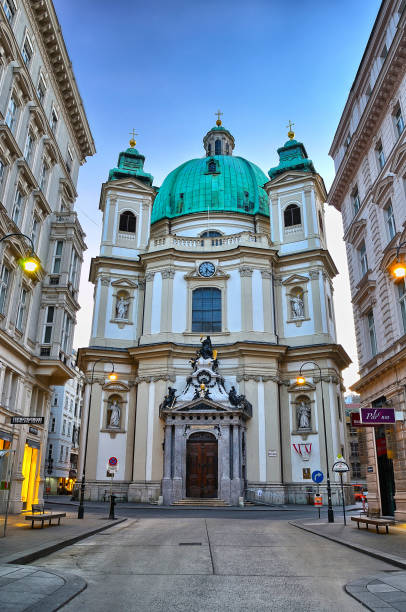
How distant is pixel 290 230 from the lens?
46500 mm

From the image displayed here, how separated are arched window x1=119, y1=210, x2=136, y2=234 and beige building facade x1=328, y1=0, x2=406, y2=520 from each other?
22.8 metres

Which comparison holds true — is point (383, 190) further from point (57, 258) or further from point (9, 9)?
point (9, 9)

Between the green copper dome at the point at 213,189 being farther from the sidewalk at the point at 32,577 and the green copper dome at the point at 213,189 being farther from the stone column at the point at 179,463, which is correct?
the sidewalk at the point at 32,577

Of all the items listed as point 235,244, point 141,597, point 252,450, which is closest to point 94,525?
point 141,597

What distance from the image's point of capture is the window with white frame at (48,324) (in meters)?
27.5

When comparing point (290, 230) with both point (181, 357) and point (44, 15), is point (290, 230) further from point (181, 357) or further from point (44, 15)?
point (44, 15)

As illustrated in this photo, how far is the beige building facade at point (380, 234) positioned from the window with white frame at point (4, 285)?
1646 cm

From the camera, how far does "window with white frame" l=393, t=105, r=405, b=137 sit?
2267 centimetres

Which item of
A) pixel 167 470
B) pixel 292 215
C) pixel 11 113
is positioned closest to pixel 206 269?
pixel 292 215

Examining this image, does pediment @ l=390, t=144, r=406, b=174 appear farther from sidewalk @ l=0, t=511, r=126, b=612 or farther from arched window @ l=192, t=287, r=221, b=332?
arched window @ l=192, t=287, r=221, b=332

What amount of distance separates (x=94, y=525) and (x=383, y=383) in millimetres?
13594

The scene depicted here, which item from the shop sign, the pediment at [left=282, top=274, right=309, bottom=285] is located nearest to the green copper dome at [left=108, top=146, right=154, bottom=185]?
the pediment at [left=282, top=274, right=309, bottom=285]

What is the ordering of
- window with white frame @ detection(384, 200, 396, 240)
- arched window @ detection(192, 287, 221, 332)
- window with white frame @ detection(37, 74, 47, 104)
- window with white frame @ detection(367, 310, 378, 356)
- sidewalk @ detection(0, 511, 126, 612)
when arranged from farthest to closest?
arched window @ detection(192, 287, 221, 332), window with white frame @ detection(37, 74, 47, 104), window with white frame @ detection(367, 310, 378, 356), window with white frame @ detection(384, 200, 396, 240), sidewalk @ detection(0, 511, 126, 612)

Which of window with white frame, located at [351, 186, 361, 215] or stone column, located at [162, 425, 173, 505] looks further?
stone column, located at [162, 425, 173, 505]
